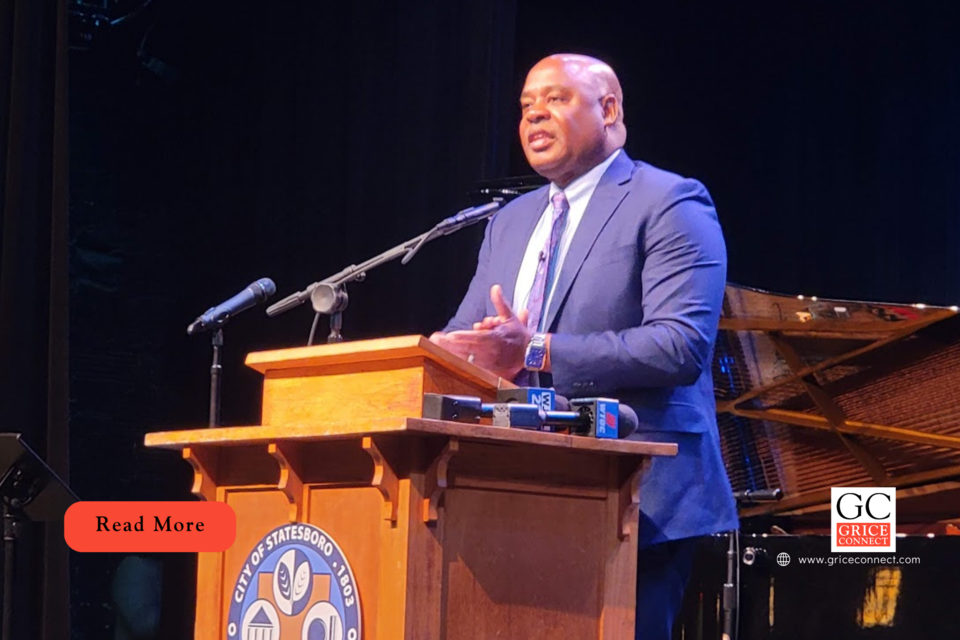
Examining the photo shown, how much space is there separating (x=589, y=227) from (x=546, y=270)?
0.11 meters

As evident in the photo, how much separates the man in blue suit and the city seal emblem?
41cm

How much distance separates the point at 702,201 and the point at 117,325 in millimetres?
2643

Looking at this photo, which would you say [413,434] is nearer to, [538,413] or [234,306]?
[538,413]

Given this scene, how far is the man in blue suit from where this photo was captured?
2166 mm

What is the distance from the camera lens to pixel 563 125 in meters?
2.47

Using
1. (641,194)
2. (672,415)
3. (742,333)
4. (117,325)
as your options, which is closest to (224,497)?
(672,415)

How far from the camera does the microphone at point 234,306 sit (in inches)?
116

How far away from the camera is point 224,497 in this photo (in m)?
2.14

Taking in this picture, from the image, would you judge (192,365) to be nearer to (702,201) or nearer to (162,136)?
(162,136)

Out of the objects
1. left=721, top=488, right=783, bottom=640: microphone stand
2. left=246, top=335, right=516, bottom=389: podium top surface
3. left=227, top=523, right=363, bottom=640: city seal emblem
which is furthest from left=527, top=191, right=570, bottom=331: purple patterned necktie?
left=721, top=488, right=783, bottom=640: microphone stand

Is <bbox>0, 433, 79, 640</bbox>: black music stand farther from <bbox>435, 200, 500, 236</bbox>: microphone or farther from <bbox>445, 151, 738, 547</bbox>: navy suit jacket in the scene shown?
<bbox>445, 151, 738, 547</bbox>: navy suit jacket

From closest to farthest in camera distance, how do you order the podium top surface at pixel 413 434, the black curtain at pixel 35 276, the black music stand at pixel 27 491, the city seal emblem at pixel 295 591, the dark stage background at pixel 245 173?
the podium top surface at pixel 413 434 → the city seal emblem at pixel 295 591 → the black music stand at pixel 27 491 → the black curtain at pixel 35 276 → the dark stage background at pixel 245 173

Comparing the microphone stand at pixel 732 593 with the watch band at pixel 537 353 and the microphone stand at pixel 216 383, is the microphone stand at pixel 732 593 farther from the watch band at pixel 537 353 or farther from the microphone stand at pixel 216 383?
the watch band at pixel 537 353

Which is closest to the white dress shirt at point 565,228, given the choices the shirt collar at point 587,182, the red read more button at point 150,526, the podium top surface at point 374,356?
the shirt collar at point 587,182
